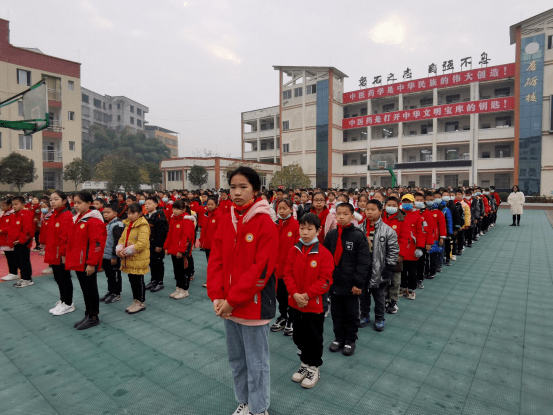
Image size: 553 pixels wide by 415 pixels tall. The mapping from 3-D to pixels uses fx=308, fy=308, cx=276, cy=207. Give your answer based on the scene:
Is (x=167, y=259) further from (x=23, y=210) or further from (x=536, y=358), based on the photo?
(x=536, y=358)

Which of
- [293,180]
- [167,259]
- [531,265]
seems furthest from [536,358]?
[293,180]

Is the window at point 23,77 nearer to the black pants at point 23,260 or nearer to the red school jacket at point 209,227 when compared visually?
the black pants at point 23,260

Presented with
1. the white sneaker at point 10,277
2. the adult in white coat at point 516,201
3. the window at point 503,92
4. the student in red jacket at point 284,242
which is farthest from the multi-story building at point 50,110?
the window at point 503,92

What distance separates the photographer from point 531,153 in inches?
1059

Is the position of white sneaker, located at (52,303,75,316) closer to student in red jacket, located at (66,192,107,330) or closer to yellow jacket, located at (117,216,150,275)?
student in red jacket, located at (66,192,107,330)

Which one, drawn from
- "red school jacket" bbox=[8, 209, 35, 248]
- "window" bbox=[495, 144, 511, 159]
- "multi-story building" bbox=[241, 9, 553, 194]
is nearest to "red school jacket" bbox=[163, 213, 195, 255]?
"red school jacket" bbox=[8, 209, 35, 248]

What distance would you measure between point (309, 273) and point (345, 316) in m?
0.98

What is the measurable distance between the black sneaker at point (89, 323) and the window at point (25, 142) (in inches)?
1036

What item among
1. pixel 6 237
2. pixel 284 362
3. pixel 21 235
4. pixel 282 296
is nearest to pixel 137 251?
pixel 282 296

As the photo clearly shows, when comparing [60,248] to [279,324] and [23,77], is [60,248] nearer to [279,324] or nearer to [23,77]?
[279,324]

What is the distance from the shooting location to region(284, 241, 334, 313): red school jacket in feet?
9.57

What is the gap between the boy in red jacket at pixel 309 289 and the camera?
2.93 m

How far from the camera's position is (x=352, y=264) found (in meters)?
3.44

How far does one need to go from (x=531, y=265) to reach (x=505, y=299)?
302 centimetres
